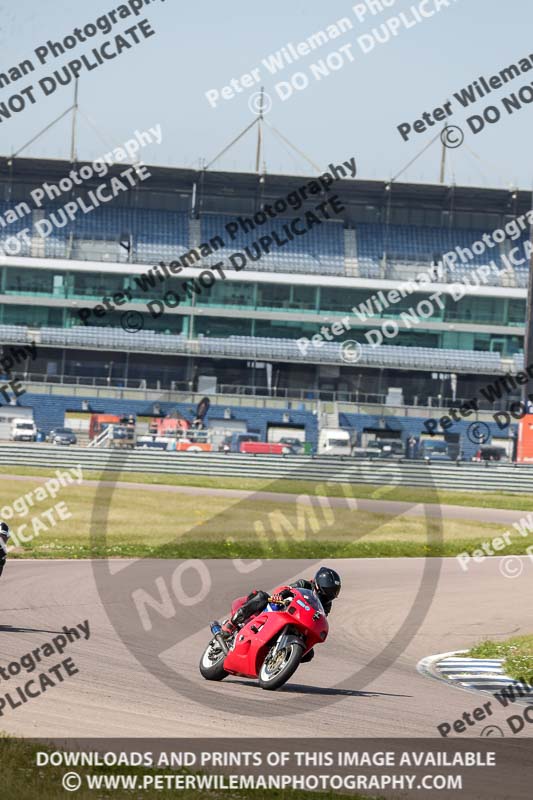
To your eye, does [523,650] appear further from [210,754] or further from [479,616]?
[210,754]

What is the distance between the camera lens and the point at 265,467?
4791 centimetres

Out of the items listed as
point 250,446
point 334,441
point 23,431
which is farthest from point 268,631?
point 23,431

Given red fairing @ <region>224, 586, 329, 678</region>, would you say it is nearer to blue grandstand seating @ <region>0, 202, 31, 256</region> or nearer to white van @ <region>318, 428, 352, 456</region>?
white van @ <region>318, 428, 352, 456</region>

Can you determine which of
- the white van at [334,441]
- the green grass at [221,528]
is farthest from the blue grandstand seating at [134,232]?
the green grass at [221,528]

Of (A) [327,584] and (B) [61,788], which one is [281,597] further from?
(B) [61,788]

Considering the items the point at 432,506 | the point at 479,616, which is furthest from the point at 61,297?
the point at 479,616

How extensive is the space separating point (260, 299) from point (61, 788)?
70122mm

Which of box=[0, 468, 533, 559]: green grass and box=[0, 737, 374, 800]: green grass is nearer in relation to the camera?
box=[0, 737, 374, 800]: green grass

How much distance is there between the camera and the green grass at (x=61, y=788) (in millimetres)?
6555

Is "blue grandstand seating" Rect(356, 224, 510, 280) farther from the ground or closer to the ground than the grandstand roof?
closer to the ground

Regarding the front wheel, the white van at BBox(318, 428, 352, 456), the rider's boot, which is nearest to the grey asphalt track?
the front wheel

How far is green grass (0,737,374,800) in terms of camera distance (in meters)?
6.55

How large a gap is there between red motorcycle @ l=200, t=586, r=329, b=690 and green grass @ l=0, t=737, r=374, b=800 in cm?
297

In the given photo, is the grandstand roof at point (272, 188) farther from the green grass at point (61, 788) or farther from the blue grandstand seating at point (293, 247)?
the green grass at point (61, 788)
